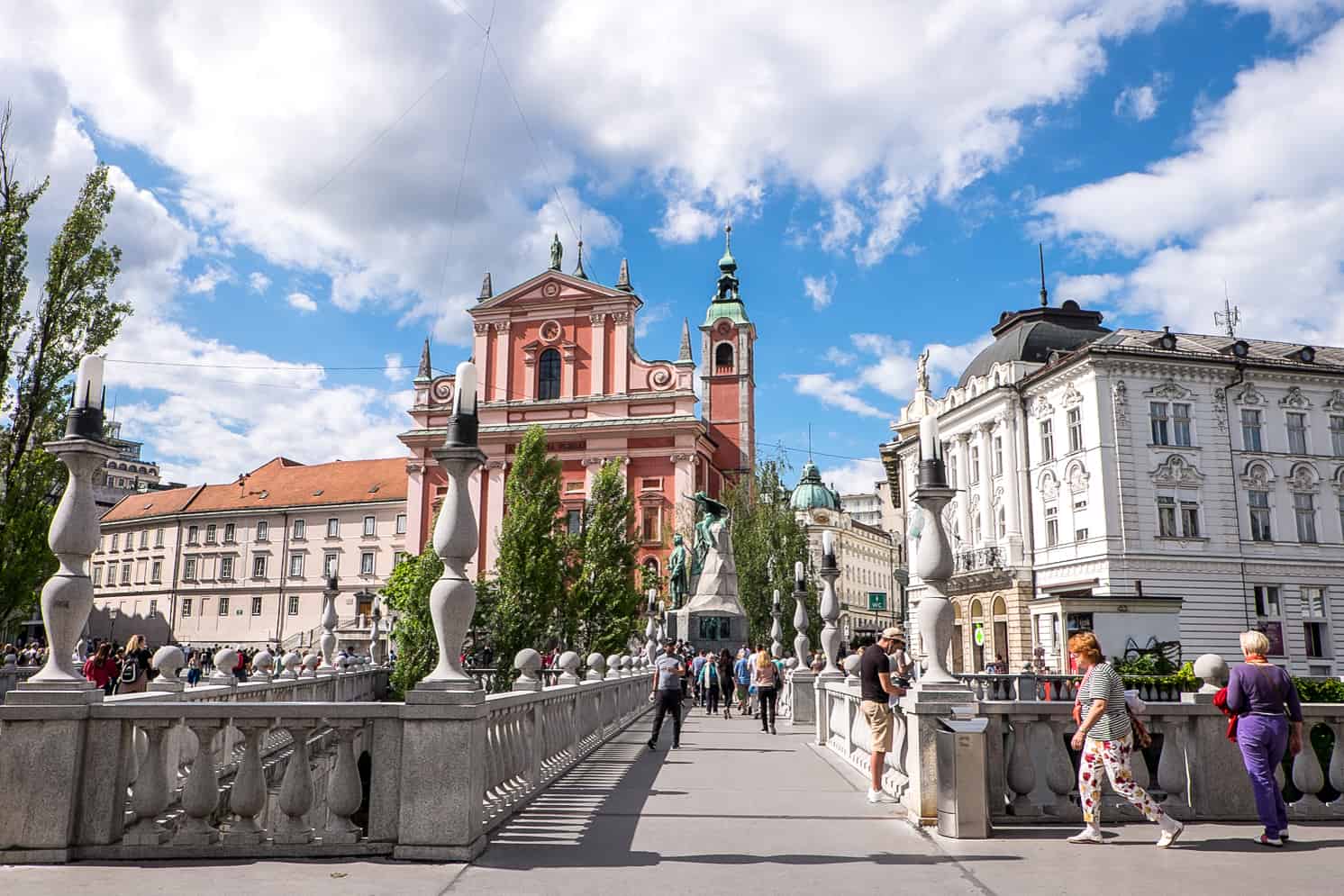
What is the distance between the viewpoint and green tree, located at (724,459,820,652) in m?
47.0

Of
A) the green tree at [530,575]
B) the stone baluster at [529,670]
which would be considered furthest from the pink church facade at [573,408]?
the stone baluster at [529,670]

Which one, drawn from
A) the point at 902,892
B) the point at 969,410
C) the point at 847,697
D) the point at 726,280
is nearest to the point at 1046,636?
the point at 969,410

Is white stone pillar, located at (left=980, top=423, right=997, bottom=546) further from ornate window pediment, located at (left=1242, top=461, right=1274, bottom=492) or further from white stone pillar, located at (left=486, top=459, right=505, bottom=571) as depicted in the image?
white stone pillar, located at (left=486, top=459, right=505, bottom=571)

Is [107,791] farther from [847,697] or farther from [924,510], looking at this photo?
[847,697]

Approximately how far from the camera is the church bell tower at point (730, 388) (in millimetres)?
69562

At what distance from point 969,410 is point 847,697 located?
1485 inches

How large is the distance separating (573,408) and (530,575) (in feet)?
77.7

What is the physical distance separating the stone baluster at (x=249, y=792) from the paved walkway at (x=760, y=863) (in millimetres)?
316

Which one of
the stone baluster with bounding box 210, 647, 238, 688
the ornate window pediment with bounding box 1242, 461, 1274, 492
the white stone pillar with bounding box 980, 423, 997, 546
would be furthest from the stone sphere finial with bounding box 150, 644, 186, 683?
the ornate window pediment with bounding box 1242, 461, 1274, 492

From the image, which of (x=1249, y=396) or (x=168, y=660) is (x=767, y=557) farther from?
(x=168, y=660)

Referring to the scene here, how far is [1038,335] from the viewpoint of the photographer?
47.2 m

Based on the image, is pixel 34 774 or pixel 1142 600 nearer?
pixel 34 774

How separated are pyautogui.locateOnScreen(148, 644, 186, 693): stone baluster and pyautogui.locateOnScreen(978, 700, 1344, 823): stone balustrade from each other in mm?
8162

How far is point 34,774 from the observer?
658 cm
